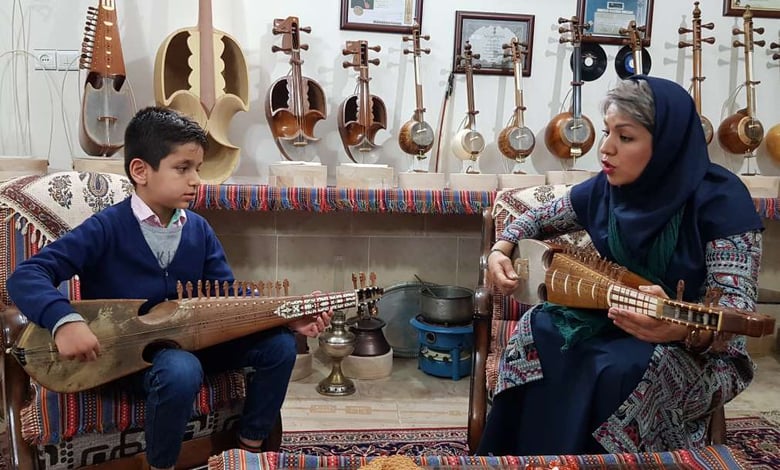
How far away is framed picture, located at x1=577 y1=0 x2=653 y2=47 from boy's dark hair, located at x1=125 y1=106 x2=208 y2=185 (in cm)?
225

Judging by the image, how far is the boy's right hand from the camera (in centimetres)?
135

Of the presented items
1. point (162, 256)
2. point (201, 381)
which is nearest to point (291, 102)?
point (162, 256)

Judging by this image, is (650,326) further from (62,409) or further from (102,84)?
(102,84)

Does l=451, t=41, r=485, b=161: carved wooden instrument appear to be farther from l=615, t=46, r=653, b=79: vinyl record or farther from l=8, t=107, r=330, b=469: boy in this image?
l=8, t=107, r=330, b=469: boy

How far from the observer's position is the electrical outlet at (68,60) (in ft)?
9.24

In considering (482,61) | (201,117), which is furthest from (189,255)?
(482,61)

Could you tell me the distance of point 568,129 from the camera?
2980 millimetres

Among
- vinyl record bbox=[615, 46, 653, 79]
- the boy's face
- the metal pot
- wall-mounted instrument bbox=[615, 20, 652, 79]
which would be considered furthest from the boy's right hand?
vinyl record bbox=[615, 46, 653, 79]

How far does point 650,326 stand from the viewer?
1.28 m

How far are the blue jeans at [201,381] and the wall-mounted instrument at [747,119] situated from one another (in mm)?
2514

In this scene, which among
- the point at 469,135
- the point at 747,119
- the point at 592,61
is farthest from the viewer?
the point at 592,61

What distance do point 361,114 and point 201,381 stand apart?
5.39ft

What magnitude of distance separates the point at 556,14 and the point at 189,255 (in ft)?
7.54

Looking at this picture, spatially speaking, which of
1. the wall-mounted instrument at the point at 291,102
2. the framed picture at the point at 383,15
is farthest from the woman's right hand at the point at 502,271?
the framed picture at the point at 383,15
